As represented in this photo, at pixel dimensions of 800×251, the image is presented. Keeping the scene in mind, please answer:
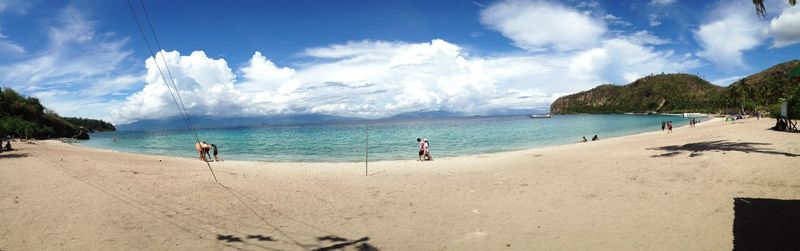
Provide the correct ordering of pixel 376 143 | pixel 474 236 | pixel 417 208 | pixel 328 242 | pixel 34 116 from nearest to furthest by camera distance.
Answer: pixel 328 242 → pixel 474 236 → pixel 417 208 → pixel 376 143 → pixel 34 116

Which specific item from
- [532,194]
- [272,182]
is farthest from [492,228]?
[272,182]

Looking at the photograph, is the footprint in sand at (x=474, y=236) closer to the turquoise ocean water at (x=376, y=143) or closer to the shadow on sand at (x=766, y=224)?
the shadow on sand at (x=766, y=224)

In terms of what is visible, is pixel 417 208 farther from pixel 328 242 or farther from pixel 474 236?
pixel 328 242

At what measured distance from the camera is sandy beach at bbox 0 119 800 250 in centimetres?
857

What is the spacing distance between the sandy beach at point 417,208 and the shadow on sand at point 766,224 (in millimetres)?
226

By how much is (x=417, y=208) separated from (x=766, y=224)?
778 centimetres

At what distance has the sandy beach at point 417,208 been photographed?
8.57 m

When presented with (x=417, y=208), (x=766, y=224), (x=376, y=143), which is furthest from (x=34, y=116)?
(x=766, y=224)

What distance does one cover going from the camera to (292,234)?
9484mm

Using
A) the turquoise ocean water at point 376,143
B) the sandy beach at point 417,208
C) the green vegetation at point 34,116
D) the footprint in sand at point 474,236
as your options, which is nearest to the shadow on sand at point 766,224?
the sandy beach at point 417,208

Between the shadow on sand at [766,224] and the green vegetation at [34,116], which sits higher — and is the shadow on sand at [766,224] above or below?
below

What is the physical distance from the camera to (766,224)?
7.87 m

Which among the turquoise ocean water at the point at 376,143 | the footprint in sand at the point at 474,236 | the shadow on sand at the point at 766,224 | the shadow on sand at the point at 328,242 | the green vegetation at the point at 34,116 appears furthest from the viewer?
the green vegetation at the point at 34,116

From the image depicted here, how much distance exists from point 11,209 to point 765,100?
154349 mm
